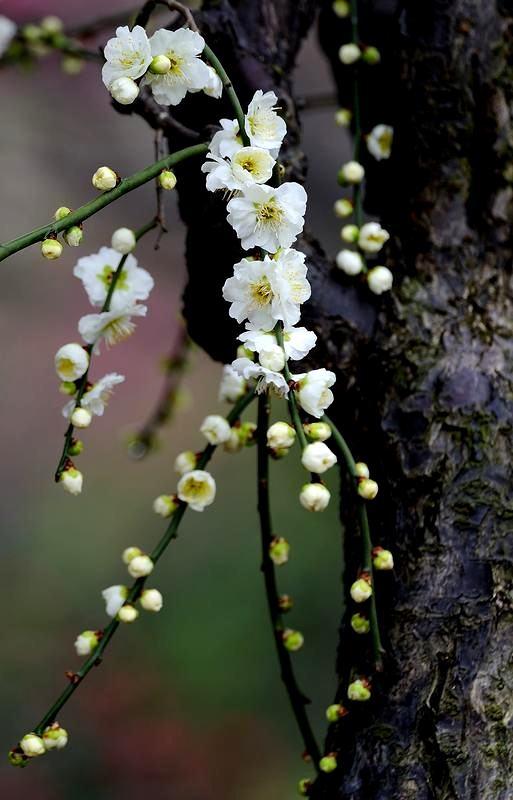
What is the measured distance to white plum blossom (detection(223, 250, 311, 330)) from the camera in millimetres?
593

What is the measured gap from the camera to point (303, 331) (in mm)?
604

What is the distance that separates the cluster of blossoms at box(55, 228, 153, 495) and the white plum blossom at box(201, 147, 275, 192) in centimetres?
10

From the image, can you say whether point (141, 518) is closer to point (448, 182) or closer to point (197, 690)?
point (197, 690)

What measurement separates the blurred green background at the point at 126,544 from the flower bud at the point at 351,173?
1065 mm

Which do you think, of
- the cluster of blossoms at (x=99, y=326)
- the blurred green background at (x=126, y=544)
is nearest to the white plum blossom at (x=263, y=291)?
the cluster of blossoms at (x=99, y=326)

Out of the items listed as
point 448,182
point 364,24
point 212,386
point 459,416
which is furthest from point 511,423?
point 212,386

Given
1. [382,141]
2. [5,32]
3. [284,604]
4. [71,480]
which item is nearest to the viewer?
[71,480]

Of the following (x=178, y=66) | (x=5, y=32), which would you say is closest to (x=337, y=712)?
(x=178, y=66)

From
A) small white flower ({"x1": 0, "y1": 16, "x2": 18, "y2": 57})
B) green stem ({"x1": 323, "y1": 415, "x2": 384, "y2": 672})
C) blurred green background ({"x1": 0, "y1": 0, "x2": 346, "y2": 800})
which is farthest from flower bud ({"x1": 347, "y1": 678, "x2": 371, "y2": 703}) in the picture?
blurred green background ({"x1": 0, "y1": 0, "x2": 346, "y2": 800})

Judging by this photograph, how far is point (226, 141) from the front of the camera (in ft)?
1.98

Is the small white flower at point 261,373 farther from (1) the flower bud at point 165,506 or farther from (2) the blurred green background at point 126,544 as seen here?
(2) the blurred green background at point 126,544

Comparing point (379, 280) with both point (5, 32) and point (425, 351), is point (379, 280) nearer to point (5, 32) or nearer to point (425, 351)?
point (425, 351)

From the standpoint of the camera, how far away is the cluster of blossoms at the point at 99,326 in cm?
67

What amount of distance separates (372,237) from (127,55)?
29cm
